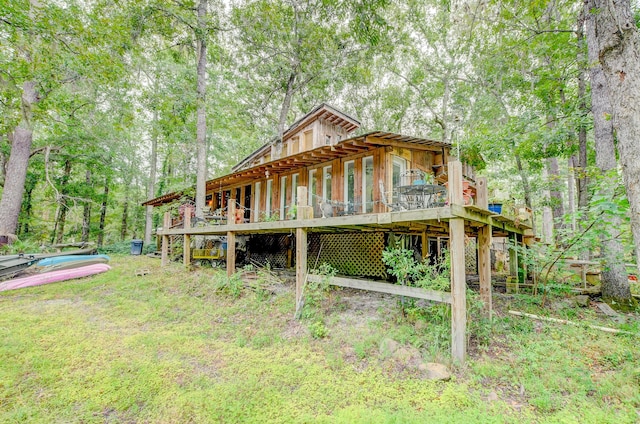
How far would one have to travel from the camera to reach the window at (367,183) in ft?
27.1

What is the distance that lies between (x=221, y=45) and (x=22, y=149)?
939 cm

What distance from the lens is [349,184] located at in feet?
29.2

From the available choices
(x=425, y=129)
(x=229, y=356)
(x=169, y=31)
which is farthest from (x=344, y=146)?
(x=425, y=129)

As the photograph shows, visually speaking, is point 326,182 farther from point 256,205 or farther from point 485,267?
point 485,267

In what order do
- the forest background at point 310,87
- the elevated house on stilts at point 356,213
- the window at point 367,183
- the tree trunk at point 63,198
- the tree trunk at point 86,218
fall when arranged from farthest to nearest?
the tree trunk at point 86,218 < the tree trunk at point 63,198 < the window at point 367,183 < the forest background at point 310,87 < the elevated house on stilts at point 356,213

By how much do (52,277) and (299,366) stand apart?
8614 mm

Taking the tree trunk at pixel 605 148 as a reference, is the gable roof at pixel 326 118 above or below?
above

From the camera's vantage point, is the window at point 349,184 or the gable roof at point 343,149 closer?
the gable roof at point 343,149

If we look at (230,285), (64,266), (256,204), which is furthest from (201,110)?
(230,285)

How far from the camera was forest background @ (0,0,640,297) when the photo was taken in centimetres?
506

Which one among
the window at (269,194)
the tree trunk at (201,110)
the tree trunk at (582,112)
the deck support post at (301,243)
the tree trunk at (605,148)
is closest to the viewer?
the deck support post at (301,243)

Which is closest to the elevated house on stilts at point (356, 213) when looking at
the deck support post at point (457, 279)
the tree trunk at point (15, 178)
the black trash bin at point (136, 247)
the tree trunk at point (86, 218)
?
the deck support post at point (457, 279)

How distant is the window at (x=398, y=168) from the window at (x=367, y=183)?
2.35 ft

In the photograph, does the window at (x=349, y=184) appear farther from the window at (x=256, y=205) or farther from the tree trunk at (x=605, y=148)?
the tree trunk at (x=605, y=148)
